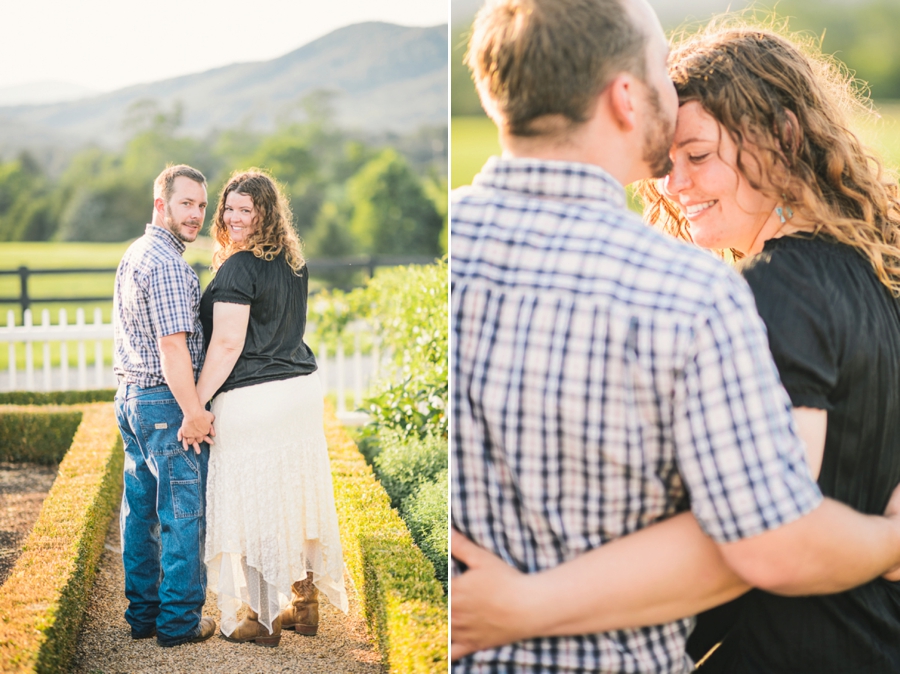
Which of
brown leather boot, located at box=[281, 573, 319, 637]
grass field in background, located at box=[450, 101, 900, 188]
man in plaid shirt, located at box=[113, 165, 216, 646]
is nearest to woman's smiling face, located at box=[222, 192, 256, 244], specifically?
man in plaid shirt, located at box=[113, 165, 216, 646]

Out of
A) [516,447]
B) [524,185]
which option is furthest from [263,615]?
[524,185]

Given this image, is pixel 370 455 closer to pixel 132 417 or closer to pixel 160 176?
pixel 132 417

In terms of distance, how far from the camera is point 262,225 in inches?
99.7

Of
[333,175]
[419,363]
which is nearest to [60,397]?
[419,363]

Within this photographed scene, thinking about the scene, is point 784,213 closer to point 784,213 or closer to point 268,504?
point 784,213

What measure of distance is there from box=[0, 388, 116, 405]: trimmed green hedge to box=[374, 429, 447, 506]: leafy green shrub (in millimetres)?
3168

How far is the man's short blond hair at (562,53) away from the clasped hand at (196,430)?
1630 mm

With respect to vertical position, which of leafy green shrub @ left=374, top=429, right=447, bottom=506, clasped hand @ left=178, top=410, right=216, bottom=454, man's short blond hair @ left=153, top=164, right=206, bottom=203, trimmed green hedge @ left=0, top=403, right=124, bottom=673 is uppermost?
man's short blond hair @ left=153, top=164, right=206, bottom=203

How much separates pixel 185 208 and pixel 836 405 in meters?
1.89

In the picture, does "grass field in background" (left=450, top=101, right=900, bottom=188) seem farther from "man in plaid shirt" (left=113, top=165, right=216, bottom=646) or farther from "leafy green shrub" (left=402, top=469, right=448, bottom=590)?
"leafy green shrub" (left=402, top=469, right=448, bottom=590)

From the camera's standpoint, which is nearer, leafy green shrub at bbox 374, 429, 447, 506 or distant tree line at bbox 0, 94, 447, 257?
leafy green shrub at bbox 374, 429, 447, 506

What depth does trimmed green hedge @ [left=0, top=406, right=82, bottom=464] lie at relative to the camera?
4.62 meters

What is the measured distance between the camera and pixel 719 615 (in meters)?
1.43

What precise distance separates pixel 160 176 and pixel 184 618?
52.8 inches
